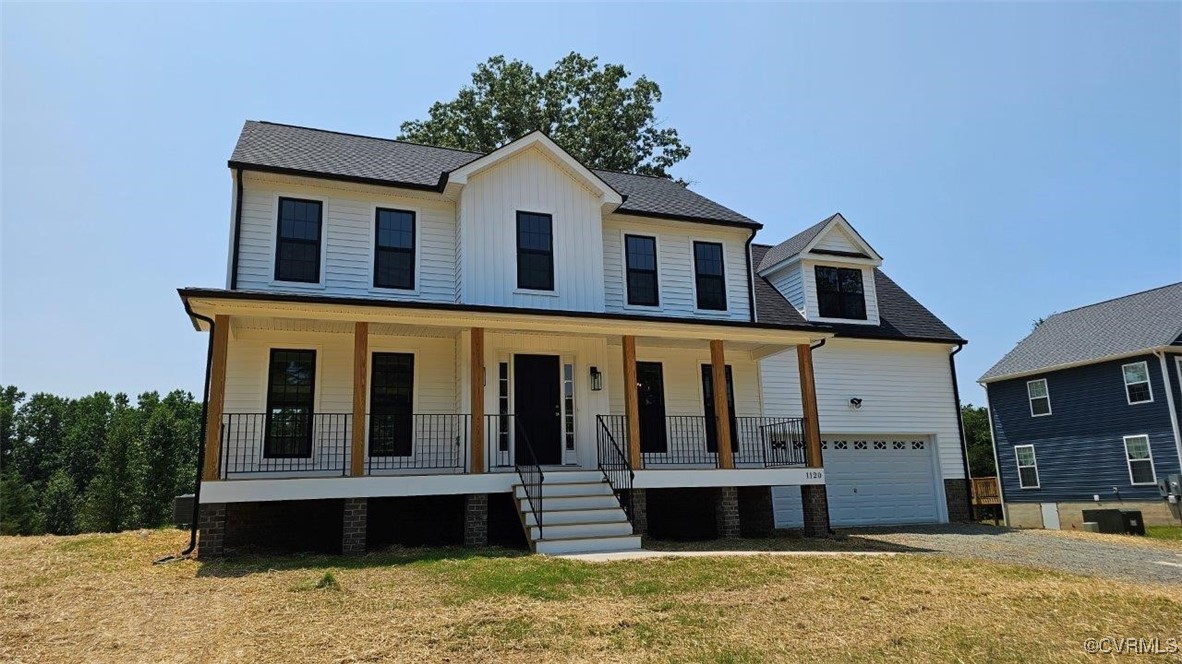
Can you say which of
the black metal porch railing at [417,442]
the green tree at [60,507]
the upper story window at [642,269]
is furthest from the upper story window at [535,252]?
the green tree at [60,507]

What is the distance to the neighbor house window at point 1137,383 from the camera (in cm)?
2025

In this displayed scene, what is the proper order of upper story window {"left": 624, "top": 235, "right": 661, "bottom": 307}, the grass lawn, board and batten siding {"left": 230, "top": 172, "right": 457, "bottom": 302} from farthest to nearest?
upper story window {"left": 624, "top": 235, "right": 661, "bottom": 307}, board and batten siding {"left": 230, "top": 172, "right": 457, "bottom": 302}, the grass lawn

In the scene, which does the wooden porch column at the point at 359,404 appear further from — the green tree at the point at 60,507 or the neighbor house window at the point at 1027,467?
the green tree at the point at 60,507

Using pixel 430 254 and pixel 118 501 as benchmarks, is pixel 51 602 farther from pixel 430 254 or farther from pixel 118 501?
pixel 118 501

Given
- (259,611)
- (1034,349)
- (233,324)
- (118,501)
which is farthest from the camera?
(118,501)

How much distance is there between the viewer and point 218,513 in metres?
10.0

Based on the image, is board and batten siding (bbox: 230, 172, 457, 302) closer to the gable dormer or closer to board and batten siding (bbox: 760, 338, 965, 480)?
board and batten siding (bbox: 760, 338, 965, 480)

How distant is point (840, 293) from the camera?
18047 millimetres

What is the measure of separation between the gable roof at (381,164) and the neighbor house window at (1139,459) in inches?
525

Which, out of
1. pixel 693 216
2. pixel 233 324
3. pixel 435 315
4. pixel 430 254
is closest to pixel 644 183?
pixel 693 216

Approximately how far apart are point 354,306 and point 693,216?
24.5ft

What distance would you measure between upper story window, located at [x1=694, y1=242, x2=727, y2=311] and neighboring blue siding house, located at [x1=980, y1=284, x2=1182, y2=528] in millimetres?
12925

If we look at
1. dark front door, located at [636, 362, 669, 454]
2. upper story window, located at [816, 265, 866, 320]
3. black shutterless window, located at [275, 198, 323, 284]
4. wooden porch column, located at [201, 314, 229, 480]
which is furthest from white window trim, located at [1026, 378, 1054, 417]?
wooden porch column, located at [201, 314, 229, 480]

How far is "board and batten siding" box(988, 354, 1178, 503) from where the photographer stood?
20.0 meters
